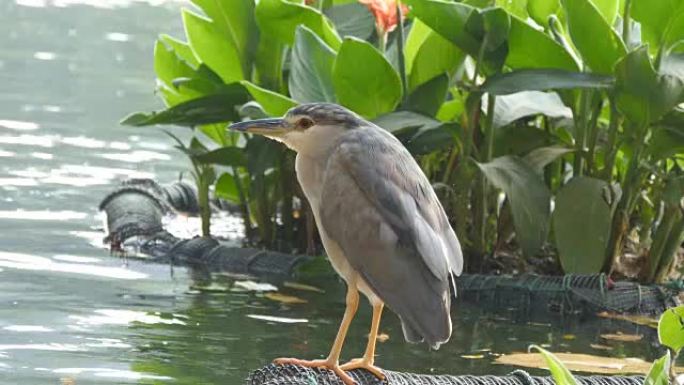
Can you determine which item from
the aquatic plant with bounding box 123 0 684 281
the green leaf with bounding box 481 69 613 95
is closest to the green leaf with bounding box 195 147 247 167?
the aquatic plant with bounding box 123 0 684 281

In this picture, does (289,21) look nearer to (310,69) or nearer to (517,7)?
(310,69)

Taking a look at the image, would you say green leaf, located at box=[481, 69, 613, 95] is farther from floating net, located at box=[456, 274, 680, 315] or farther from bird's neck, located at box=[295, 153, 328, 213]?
bird's neck, located at box=[295, 153, 328, 213]

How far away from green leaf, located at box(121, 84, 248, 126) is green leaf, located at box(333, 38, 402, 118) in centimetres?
54

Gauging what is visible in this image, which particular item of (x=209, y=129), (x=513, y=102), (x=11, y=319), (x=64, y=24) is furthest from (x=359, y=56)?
(x=64, y=24)

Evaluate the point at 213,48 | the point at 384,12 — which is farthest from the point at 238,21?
the point at 384,12

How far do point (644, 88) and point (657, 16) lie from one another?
338 millimetres

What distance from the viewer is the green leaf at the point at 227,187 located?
294 inches

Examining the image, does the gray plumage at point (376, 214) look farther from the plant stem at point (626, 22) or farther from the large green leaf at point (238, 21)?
the large green leaf at point (238, 21)

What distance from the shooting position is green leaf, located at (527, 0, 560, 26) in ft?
22.1

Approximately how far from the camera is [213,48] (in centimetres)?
Result: 711

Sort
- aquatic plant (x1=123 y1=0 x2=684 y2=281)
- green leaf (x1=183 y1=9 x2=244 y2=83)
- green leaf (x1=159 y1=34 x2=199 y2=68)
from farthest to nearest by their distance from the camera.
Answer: green leaf (x1=159 y1=34 x2=199 y2=68), green leaf (x1=183 y1=9 x2=244 y2=83), aquatic plant (x1=123 y1=0 x2=684 y2=281)

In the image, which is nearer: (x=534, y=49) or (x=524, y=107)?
(x=534, y=49)

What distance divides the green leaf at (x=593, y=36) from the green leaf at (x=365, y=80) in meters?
0.73

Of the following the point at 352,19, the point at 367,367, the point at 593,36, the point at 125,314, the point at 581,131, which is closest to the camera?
the point at 367,367
